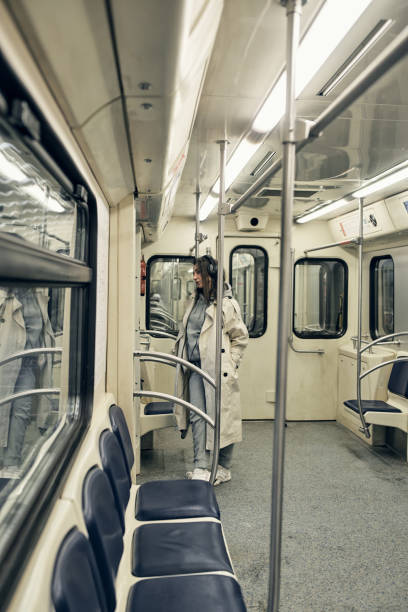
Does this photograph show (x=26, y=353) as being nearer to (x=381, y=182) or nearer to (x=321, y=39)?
(x=321, y=39)

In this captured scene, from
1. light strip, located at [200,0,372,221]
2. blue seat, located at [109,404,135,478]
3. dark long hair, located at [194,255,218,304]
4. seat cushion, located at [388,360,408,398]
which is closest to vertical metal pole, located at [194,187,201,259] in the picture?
dark long hair, located at [194,255,218,304]

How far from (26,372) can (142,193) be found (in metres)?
1.26

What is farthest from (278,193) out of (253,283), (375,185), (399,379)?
(399,379)

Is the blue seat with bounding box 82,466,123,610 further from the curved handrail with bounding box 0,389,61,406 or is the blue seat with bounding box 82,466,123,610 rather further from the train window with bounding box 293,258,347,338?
the train window with bounding box 293,258,347,338

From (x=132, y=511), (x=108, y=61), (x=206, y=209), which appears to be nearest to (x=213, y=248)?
(x=206, y=209)

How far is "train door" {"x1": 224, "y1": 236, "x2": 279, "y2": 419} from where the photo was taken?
5.29 meters

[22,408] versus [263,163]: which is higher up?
[263,163]

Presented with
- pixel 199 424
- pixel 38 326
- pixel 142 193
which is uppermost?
pixel 142 193

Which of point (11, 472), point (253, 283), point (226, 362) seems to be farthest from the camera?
point (253, 283)

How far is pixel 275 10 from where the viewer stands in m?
Answer: 1.34

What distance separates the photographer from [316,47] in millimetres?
1594

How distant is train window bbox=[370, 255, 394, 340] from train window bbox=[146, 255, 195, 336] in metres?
2.15

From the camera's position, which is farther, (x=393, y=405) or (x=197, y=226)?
(x=393, y=405)

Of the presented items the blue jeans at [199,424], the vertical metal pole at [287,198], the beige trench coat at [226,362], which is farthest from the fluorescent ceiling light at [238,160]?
the blue jeans at [199,424]
